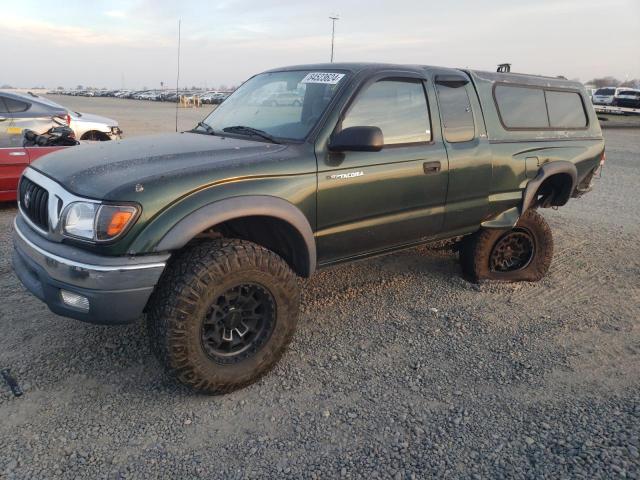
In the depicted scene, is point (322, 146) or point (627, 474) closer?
point (627, 474)

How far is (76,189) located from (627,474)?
3.02 meters

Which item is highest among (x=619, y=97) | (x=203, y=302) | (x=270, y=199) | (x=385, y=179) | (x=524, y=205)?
(x=619, y=97)

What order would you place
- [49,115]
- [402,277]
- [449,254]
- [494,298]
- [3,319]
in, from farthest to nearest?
[49,115], [449,254], [402,277], [494,298], [3,319]

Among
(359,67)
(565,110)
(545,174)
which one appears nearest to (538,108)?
(565,110)

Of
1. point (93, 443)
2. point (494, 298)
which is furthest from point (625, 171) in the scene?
point (93, 443)

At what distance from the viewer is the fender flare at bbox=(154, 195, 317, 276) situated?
2.64 m

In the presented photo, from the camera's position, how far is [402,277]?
15.9 ft

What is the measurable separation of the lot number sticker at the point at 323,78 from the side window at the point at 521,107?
1537 mm

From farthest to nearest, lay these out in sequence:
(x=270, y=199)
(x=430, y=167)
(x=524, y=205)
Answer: (x=524, y=205) < (x=430, y=167) < (x=270, y=199)

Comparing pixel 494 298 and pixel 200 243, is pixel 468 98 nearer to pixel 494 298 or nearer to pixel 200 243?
pixel 494 298

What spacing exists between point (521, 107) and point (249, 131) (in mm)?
2432

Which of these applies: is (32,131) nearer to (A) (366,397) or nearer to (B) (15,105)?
(B) (15,105)

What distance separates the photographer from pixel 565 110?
4852 mm

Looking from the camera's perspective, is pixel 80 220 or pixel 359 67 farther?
pixel 359 67
